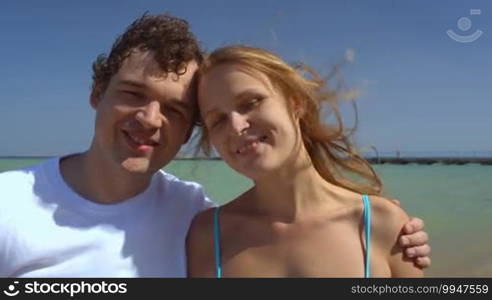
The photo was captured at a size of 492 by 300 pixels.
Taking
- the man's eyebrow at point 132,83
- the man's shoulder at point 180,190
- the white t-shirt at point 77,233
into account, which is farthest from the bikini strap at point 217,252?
the man's eyebrow at point 132,83

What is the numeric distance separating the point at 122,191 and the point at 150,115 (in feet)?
1.53

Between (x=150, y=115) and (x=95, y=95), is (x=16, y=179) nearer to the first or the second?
(x=95, y=95)

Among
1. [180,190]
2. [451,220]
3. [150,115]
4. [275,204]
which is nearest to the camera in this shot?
[150,115]

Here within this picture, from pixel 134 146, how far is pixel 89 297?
83 cm

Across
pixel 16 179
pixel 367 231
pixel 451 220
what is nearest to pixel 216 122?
pixel 367 231

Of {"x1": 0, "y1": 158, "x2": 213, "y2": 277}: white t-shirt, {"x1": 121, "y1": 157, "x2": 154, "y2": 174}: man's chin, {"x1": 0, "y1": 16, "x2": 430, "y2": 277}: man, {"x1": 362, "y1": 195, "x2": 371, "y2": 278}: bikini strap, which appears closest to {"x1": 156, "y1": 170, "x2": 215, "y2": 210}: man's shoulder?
{"x1": 0, "y1": 16, "x2": 430, "y2": 277}: man

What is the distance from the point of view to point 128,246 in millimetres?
2426

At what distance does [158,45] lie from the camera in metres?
2.77

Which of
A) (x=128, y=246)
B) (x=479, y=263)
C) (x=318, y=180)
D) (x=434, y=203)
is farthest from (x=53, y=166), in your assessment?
(x=434, y=203)

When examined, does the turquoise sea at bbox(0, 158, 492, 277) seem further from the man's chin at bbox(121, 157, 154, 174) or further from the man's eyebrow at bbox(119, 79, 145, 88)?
the man's eyebrow at bbox(119, 79, 145, 88)

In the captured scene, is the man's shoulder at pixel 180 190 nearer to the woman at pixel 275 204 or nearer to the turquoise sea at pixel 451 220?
the woman at pixel 275 204

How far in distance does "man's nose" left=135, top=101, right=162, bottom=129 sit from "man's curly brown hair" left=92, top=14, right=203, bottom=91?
22 centimetres

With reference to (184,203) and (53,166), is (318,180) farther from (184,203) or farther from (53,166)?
(53,166)

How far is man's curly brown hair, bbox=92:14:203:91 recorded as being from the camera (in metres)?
2.68
